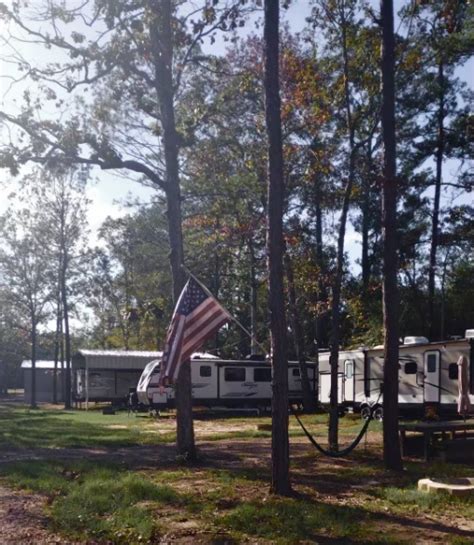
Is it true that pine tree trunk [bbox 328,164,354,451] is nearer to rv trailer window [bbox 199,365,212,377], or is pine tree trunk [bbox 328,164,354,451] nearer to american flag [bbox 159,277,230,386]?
american flag [bbox 159,277,230,386]

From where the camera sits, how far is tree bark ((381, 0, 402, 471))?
11.9m

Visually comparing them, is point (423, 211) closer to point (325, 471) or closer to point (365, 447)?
point (365, 447)

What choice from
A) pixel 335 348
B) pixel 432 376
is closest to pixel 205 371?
pixel 432 376

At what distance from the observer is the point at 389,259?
40.1ft

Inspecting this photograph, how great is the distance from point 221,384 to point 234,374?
726 millimetres

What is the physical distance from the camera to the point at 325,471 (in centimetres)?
1216

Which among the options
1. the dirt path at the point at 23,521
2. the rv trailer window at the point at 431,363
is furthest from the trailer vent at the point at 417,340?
the dirt path at the point at 23,521

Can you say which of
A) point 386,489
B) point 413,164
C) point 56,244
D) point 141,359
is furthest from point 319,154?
point 56,244

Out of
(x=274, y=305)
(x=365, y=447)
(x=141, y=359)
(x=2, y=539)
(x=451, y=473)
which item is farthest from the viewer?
(x=141, y=359)

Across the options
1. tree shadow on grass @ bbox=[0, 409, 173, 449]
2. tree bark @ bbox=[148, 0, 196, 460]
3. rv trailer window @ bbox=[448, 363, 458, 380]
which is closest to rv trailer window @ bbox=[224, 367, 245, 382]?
tree shadow on grass @ bbox=[0, 409, 173, 449]

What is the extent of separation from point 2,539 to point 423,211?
91.6ft

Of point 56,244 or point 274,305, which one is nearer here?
point 274,305

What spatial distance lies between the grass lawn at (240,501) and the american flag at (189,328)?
1691mm

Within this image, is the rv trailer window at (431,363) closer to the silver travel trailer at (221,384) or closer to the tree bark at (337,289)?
the tree bark at (337,289)
